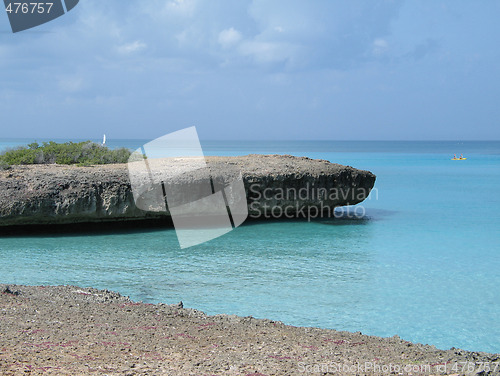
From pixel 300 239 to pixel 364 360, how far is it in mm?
8990

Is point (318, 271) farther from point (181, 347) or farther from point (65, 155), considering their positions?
point (65, 155)

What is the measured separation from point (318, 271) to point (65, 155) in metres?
14.2

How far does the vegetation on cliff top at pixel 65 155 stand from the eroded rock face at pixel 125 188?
192 inches

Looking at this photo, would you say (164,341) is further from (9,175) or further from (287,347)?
(9,175)

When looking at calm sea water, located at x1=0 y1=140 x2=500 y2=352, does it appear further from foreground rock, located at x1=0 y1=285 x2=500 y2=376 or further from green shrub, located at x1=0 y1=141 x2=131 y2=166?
green shrub, located at x1=0 y1=141 x2=131 y2=166

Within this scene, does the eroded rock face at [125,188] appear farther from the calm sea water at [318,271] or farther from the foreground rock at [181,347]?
the foreground rock at [181,347]

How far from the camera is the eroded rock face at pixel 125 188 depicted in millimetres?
13992

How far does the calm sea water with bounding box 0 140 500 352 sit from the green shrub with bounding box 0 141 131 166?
23.5 ft

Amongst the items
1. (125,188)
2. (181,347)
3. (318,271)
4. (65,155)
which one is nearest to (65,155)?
(65,155)

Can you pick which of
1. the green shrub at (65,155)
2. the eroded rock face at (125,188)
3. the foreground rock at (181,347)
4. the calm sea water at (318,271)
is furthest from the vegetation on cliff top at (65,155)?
the foreground rock at (181,347)

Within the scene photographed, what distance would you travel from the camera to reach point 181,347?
5.37 m

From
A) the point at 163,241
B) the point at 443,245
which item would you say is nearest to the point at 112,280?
the point at 163,241

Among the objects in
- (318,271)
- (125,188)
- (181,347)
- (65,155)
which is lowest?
(318,271)

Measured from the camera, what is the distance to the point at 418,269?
11.1 meters
